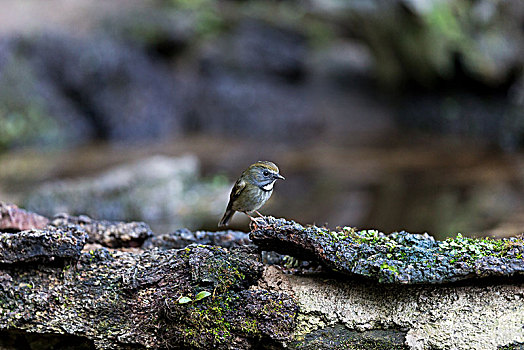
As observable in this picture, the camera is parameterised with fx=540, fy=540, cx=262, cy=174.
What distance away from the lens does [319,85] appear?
1766cm

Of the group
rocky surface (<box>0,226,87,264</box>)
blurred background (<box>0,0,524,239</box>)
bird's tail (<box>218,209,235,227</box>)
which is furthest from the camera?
blurred background (<box>0,0,524,239</box>)

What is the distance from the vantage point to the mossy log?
2510mm

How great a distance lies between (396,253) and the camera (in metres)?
2.61

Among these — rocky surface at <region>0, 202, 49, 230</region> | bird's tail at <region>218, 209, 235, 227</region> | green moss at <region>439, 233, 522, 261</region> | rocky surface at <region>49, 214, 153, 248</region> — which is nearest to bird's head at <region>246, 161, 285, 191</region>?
bird's tail at <region>218, 209, 235, 227</region>

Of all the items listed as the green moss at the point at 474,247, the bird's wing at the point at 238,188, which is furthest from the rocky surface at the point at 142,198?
the green moss at the point at 474,247

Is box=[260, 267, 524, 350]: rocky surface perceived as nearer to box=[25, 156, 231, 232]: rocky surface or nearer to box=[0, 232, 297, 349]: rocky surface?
box=[0, 232, 297, 349]: rocky surface

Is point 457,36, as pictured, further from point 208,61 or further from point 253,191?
point 253,191

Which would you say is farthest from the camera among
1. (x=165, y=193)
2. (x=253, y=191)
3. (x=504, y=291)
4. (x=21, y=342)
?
(x=165, y=193)

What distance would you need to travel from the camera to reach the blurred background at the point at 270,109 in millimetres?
8102

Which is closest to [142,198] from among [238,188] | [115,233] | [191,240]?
[115,233]

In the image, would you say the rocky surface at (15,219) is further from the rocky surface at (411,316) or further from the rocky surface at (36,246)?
the rocky surface at (411,316)

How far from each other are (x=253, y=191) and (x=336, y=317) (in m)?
0.99

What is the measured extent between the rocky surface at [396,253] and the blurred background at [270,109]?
11.4 feet

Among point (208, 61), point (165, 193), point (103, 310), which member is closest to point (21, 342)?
point (103, 310)
